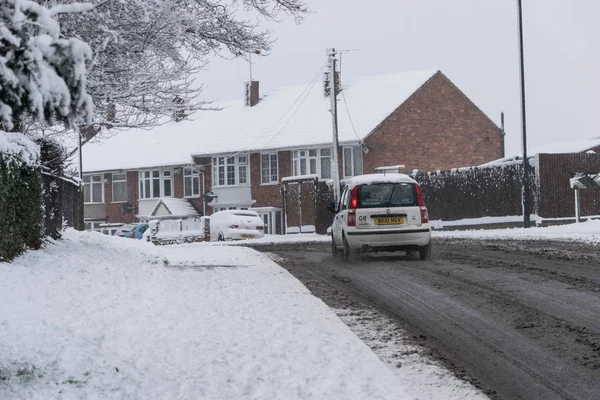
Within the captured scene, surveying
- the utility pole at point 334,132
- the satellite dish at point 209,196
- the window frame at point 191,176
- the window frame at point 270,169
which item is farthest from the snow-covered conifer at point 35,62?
the window frame at point 191,176

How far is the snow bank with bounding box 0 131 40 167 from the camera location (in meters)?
10.1

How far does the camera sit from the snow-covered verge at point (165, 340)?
221 inches

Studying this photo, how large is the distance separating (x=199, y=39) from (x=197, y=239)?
23.6m

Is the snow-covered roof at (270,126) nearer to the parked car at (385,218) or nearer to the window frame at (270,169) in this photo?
the window frame at (270,169)

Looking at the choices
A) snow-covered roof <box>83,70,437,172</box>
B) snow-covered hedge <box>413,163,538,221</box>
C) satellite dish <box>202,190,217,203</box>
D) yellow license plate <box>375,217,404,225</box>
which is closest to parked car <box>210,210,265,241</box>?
snow-covered hedge <box>413,163,538,221</box>

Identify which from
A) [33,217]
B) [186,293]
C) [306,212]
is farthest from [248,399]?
[306,212]

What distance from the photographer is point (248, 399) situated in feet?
17.8

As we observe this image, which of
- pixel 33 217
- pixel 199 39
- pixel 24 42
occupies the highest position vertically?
pixel 199 39

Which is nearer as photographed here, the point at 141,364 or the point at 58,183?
the point at 141,364

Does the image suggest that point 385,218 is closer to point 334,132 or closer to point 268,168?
point 334,132

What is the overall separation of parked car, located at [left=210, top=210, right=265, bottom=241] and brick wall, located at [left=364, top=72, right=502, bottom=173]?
41.2ft

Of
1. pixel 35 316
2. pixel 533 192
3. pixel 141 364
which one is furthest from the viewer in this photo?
pixel 533 192

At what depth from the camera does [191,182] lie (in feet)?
173

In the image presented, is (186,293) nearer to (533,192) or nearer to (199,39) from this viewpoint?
(199,39)
